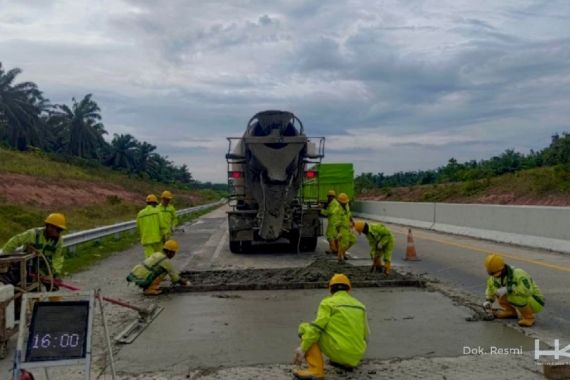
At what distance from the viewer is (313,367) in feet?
18.3

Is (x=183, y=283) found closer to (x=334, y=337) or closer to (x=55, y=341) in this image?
(x=334, y=337)

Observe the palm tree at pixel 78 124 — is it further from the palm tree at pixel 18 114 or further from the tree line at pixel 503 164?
the tree line at pixel 503 164

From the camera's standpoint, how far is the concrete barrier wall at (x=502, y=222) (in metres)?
15.6

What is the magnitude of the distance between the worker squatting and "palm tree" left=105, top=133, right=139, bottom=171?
257ft

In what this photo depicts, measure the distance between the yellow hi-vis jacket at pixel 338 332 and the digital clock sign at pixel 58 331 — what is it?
1913 millimetres

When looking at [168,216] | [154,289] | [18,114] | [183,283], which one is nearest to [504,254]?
[168,216]

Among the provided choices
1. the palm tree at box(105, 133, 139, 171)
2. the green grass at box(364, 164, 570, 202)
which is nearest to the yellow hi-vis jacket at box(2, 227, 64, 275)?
the green grass at box(364, 164, 570, 202)

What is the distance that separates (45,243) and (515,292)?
5.68 m

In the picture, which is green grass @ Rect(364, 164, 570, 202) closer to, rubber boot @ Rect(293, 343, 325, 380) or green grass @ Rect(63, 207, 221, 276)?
green grass @ Rect(63, 207, 221, 276)

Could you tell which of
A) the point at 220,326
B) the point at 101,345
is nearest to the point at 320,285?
the point at 220,326

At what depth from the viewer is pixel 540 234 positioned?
1633 cm

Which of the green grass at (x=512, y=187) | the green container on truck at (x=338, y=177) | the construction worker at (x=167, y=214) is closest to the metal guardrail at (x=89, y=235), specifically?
the construction worker at (x=167, y=214)

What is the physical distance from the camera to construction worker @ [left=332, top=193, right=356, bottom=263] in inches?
551

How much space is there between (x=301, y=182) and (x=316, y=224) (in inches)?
45.8
